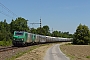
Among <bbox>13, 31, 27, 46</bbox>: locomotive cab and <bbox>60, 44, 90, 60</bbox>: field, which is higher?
<bbox>13, 31, 27, 46</bbox>: locomotive cab

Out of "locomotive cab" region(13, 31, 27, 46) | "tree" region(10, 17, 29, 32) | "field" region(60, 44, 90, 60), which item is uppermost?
"tree" region(10, 17, 29, 32)

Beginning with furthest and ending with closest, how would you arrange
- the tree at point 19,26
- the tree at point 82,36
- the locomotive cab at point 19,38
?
the tree at point 82,36, the tree at point 19,26, the locomotive cab at point 19,38

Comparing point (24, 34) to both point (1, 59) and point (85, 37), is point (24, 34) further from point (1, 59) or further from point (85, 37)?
point (85, 37)

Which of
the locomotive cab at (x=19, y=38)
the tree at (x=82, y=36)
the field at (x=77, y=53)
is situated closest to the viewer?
the field at (x=77, y=53)

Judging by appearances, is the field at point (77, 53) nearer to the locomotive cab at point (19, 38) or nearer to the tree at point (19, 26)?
the locomotive cab at point (19, 38)

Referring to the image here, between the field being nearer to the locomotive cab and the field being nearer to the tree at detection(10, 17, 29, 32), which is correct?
the locomotive cab

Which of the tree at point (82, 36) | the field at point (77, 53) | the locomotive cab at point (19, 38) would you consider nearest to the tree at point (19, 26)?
the tree at point (82, 36)

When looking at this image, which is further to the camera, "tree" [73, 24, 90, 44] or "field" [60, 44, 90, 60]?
"tree" [73, 24, 90, 44]

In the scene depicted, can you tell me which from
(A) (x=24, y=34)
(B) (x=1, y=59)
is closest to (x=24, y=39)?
(A) (x=24, y=34)

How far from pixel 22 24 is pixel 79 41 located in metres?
29.5

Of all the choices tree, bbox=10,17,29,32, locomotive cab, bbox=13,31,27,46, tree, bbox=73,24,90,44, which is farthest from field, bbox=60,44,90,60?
tree, bbox=73,24,90,44

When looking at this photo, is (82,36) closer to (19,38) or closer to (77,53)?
(19,38)

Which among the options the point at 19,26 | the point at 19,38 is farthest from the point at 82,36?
the point at 19,38

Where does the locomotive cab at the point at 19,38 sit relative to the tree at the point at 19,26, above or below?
below
